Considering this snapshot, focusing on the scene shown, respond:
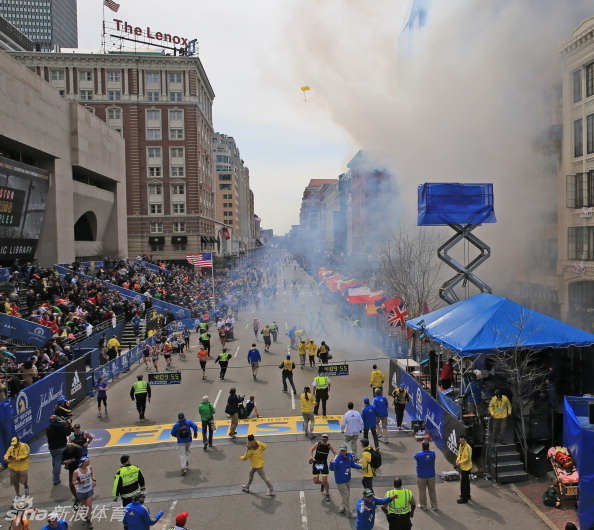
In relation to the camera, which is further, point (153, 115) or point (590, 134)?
point (153, 115)

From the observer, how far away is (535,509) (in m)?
8.53

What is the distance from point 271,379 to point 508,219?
1913 centimetres

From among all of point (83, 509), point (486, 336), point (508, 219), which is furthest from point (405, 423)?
point (508, 219)

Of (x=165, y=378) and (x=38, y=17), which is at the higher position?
(x=38, y=17)

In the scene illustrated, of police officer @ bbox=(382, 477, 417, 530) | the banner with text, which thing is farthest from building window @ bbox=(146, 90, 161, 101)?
police officer @ bbox=(382, 477, 417, 530)

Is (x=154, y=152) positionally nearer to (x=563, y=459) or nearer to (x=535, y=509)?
(x=563, y=459)

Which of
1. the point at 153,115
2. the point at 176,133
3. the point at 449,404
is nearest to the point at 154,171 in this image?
the point at 176,133

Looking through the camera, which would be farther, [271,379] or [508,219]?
[508,219]

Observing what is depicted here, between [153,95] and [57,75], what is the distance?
417 inches

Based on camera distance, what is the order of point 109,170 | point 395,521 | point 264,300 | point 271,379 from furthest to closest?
point 264,300
point 109,170
point 271,379
point 395,521

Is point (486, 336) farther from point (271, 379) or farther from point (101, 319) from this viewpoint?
point (101, 319)

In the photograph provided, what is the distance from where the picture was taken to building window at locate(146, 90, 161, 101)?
5866 centimetres

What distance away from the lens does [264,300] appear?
46.1 metres

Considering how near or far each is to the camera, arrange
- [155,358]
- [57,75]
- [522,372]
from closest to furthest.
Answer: [522,372], [155,358], [57,75]
